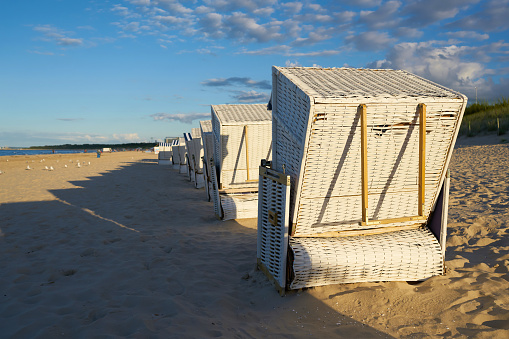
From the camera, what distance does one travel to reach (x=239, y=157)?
7.39 meters

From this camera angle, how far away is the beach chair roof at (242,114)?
7.13 metres

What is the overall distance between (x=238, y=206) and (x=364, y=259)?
391 centimetres

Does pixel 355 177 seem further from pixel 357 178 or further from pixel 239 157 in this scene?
pixel 239 157

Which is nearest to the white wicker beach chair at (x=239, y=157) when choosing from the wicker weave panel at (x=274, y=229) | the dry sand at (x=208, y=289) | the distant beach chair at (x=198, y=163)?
the dry sand at (x=208, y=289)

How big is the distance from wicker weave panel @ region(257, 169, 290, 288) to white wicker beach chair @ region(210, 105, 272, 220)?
9.85ft

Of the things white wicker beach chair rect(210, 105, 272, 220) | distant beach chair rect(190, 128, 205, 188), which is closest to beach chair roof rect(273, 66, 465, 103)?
white wicker beach chair rect(210, 105, 272, 220)

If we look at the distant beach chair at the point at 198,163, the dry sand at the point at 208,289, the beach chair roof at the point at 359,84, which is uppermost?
the beach chair roof at the point at 359,84

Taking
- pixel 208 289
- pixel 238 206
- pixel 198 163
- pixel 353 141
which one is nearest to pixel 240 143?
pixel 238 206

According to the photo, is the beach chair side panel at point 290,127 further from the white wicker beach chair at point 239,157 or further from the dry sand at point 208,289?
the white wicker beach chair at point 239,157

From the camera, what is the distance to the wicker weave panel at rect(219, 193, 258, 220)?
7.00m

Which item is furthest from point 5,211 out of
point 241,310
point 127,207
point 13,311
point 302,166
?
point 302,166

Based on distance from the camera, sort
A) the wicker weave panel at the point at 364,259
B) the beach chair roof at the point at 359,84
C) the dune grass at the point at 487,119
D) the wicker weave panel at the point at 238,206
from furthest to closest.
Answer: the dune grass at the point at 487,119 < the wicker weave panel at the point at 238,206 < the wicker weave panel at the point at 364,259 < the beach chair roof at the point at 359,84

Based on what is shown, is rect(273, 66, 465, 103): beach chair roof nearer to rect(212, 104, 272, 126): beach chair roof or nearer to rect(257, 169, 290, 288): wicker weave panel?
rect(257, 169, 290, 288): wicker weave panel

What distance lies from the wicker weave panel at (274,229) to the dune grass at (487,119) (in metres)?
15.5
